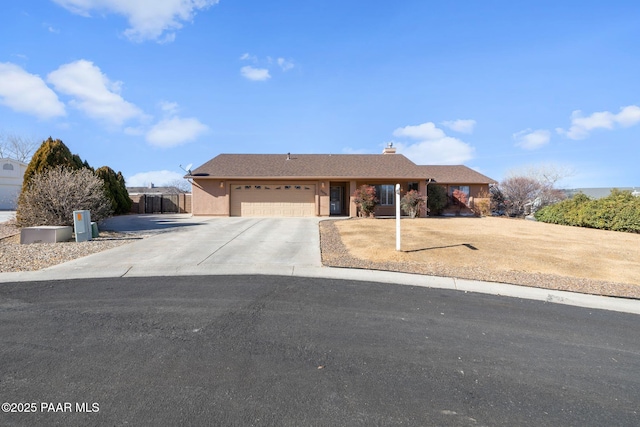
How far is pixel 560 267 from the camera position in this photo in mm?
7867

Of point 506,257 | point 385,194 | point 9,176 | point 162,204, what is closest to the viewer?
point 506,257

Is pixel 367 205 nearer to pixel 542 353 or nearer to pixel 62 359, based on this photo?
pixel 542 353

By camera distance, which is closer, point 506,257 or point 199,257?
point 199,257

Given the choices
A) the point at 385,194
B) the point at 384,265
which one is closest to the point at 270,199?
the point at 385,194

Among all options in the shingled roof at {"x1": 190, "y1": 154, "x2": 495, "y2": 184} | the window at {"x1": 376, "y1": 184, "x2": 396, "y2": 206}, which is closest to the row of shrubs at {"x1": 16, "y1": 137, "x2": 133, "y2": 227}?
the shingled roof at {"x1": 190, "y1": 154, "x2": 495, "y2": 184}

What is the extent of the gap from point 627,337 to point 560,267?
4.29 meters

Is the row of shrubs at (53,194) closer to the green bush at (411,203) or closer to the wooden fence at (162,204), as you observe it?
the wooden fence at (162,204)

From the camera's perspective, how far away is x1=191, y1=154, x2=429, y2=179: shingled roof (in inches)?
826

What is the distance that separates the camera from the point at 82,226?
1056 centimetres

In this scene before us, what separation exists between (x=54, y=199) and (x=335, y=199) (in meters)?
15.7

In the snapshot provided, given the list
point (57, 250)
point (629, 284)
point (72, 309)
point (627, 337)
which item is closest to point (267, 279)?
point (72, 309)

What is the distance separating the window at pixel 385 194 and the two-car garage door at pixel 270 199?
14.9 ft

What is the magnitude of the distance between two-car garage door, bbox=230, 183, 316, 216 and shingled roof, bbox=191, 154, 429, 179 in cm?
92

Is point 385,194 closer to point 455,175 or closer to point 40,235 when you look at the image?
point 455,175
